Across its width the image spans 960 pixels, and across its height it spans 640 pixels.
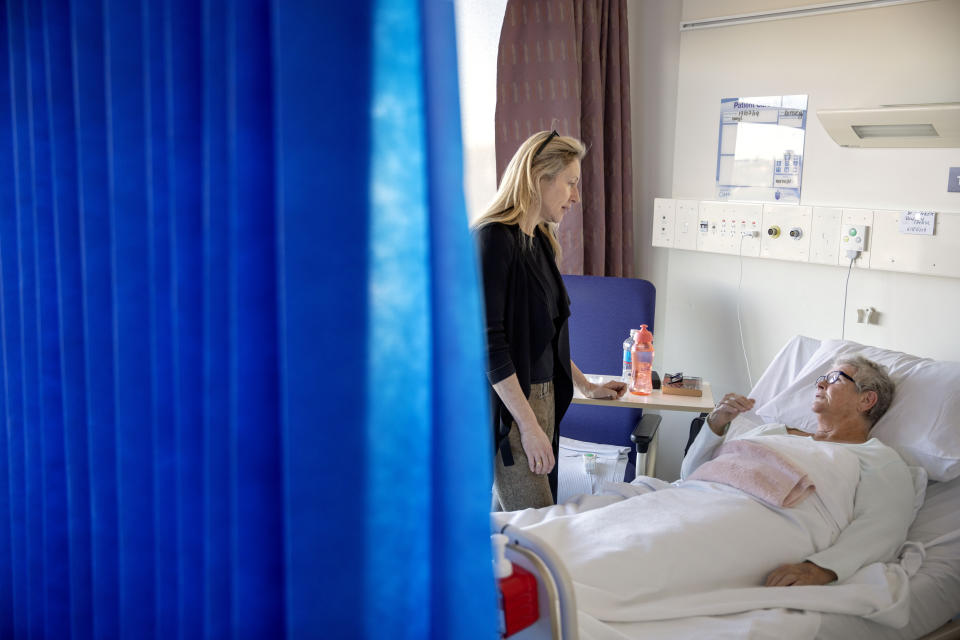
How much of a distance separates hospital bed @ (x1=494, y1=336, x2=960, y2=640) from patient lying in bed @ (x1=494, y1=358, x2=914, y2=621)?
0.24 feet

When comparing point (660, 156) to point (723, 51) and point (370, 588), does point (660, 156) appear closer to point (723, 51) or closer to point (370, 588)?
point (723, 51)

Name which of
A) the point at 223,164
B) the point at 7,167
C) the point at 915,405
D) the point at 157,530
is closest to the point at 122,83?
the point at 223,164

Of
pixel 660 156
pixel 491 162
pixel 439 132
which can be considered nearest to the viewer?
pixel 439 132

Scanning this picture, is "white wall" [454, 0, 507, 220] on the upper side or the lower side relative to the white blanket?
upper

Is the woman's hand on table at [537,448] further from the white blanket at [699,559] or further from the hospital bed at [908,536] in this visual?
the hospital bed at [908,536]

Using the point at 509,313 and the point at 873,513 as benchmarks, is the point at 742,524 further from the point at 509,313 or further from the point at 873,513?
the point at 509,313

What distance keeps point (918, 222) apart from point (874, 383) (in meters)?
0.65

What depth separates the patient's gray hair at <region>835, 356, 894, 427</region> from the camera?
2521 mm

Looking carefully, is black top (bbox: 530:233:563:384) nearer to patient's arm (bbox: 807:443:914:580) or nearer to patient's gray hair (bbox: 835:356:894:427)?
patient's arm (bbox: 807:443:914:580)

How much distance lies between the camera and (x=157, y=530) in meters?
0.94

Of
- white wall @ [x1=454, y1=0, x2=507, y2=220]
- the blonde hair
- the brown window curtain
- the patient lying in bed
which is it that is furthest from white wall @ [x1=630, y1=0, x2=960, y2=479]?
the blonde hair

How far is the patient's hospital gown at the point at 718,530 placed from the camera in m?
1.83

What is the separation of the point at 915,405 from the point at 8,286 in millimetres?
2424

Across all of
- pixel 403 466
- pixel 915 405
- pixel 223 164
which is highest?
pixel 223 164
